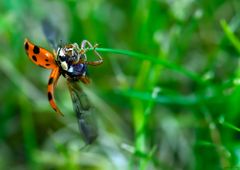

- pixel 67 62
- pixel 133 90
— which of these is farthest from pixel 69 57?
pixel 133 90

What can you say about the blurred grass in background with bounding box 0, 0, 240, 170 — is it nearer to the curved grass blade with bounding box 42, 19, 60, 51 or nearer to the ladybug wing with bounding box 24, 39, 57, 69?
the curved grass blade with bounding box 42, 19, 60, 51

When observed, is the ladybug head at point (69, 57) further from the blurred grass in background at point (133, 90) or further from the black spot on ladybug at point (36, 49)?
the blurred grass in background at point (133, 90)

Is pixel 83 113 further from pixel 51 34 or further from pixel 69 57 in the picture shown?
pixel 51 34

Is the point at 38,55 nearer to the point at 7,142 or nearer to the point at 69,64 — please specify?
the point at 69,64

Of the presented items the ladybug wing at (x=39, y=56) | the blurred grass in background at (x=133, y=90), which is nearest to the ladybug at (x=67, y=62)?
the ladybug wing at (x=39, y=56)

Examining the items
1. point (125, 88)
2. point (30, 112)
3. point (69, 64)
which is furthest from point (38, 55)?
point (30, 112)
